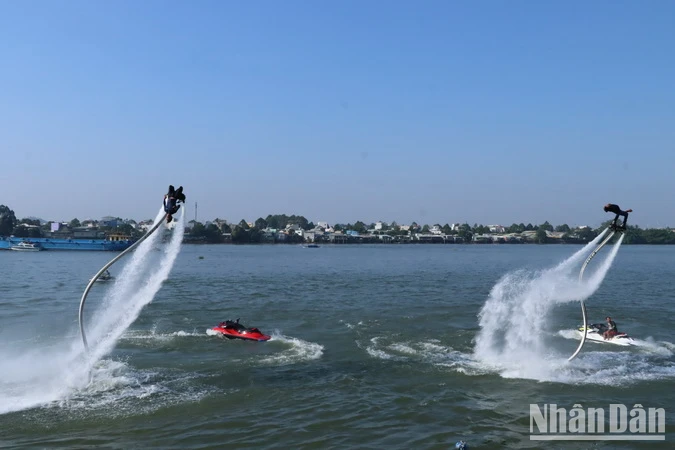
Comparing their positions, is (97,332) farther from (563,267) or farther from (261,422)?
(563,267)

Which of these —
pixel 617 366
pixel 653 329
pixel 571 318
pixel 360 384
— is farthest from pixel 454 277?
pixel 360 384

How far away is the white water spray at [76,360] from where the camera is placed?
2239 centimetres

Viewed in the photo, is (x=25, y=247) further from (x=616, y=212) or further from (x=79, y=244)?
(x=616, y=212)

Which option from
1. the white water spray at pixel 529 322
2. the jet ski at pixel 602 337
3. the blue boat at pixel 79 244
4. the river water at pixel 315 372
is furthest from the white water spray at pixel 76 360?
the blue boat at pixel 79 244

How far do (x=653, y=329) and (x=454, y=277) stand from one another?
42.0m

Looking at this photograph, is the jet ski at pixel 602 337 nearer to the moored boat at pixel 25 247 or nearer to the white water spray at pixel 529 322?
the white water spray at pixel 529 322

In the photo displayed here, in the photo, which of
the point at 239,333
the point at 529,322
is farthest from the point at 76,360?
the point at 529,322

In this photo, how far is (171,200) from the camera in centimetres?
1952

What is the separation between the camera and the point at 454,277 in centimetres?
8175

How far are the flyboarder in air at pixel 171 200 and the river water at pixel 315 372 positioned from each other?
377 centimetres

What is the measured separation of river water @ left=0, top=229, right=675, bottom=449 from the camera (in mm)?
19766

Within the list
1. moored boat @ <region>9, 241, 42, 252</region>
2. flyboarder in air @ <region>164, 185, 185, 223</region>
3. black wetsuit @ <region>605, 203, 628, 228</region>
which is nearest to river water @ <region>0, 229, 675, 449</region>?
flyboarder in air @ <region>164, 185, 185, 223</region>

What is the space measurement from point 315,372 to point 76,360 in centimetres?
1111

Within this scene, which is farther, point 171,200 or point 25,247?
point 25,247
